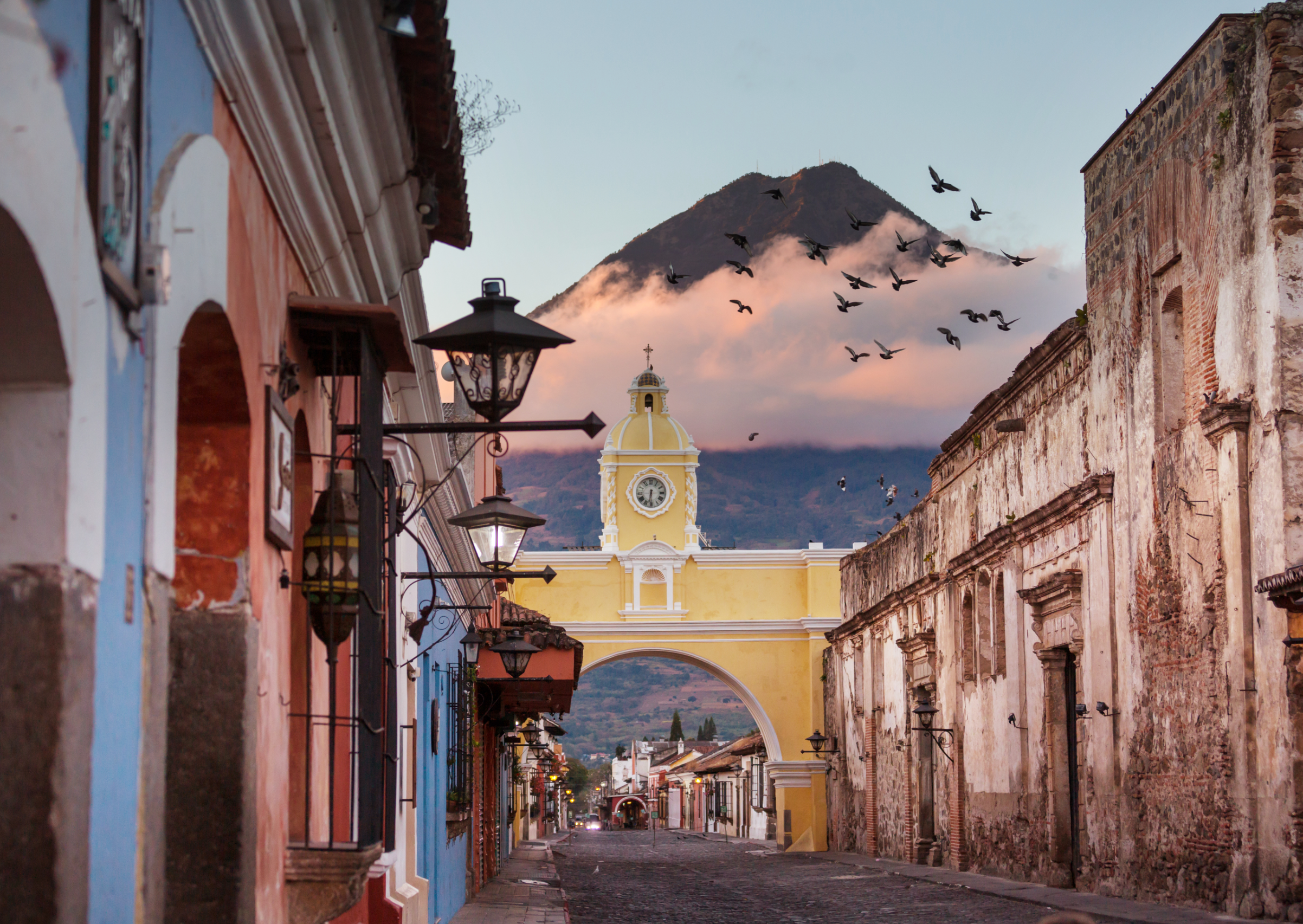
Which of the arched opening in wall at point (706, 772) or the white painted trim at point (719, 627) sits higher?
the white painted trim at point (719, 627)

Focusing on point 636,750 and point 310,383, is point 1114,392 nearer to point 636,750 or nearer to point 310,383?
point 310,383

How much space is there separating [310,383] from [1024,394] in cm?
1317

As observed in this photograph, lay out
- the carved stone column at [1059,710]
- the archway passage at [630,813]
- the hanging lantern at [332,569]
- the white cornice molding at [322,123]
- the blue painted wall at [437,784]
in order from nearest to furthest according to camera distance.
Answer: the white cornice molding at [322,123]
the hanging lantern at [332,569]
the blue painted wall at [437,784]
the carved stone column at [1059,710]
the archway passage at [630,813]

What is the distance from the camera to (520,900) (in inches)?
668

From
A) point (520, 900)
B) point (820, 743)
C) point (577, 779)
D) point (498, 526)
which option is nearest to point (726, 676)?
point (820, 743)

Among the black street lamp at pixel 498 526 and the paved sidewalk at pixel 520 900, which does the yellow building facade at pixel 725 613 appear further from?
the black street lamp at pixel 498 526

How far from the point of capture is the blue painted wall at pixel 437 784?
12.1 metres

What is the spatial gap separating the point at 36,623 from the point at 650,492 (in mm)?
39431

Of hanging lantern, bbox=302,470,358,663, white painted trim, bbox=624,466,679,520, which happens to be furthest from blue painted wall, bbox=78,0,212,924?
white painted trim, bbox=624,466,679,520

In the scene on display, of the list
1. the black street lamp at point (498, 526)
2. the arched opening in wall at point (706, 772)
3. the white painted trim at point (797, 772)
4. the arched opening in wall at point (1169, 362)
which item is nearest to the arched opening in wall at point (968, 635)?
the arched opening in wall at point (1169, 362)

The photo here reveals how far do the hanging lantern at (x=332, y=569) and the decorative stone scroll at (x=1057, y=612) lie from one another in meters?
11.6

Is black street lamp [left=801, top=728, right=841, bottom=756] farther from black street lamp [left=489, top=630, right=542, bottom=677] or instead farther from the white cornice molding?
the white cornice molding

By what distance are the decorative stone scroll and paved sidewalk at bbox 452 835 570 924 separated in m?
5.85

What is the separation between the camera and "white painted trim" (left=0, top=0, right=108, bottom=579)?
2273 mm
